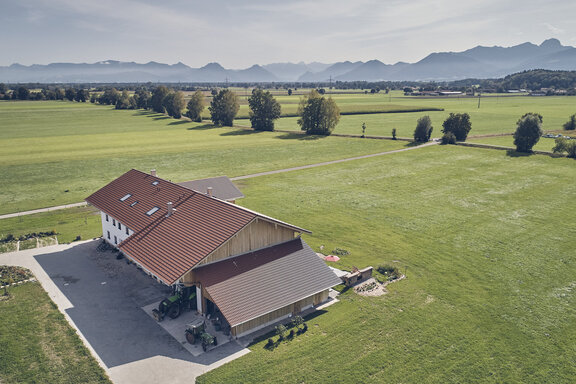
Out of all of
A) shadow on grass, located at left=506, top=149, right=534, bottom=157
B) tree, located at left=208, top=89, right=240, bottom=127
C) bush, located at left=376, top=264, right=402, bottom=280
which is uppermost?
Answer: tree, located at left=208, top=89, right=240, bottom=127

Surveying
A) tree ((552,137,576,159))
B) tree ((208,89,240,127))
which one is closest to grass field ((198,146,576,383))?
tree ((552,137,576,159))

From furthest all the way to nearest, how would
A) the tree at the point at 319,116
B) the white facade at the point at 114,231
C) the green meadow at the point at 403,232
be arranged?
the tree at the point at 319,116, the white facade at the point at 114,231, the green meadow at the point at 403,232

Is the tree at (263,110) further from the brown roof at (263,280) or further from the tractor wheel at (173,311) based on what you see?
the tractor wheel at (173,311)

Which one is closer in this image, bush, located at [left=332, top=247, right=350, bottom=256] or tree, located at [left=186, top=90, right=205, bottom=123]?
bush, located at [left=332, top=247, right=350, bottom=256]

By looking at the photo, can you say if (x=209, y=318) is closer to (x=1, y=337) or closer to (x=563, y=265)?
(x=1, y=337)

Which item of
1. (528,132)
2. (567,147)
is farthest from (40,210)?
(567,147)

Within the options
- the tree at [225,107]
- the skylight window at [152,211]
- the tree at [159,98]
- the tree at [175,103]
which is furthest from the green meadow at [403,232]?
the tree at [159,98]

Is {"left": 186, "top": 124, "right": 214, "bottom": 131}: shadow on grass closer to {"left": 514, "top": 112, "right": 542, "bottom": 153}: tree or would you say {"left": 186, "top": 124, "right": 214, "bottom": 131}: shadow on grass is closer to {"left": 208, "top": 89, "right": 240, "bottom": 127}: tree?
{"left": 208, "top": 89, "right": 240, "bottom": 127}: tree
